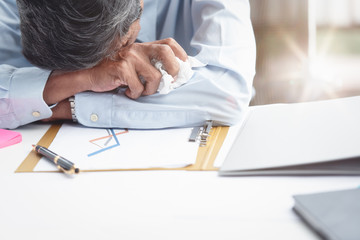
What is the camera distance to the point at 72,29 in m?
0.76

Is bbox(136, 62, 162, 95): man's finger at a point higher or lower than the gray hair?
higher

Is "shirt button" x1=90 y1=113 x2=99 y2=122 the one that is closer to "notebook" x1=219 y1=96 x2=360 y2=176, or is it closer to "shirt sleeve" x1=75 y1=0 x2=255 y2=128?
"shirt sleeve" x1=75 y1=0 x2=255 y2=128

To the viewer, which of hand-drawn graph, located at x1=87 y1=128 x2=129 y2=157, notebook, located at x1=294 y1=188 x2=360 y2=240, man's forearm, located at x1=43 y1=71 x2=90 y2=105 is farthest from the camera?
man's forearm, located at x1=43 y1=71 x2=90 y2=105

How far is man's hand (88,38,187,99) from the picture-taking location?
0.91m

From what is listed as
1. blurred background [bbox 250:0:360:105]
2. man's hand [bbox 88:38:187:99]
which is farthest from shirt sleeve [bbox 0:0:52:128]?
blurred background [bbox 250:0:360:105]

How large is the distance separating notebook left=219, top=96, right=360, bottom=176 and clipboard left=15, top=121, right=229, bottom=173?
4 centimetres

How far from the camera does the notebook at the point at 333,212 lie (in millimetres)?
503

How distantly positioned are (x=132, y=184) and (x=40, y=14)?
36cm

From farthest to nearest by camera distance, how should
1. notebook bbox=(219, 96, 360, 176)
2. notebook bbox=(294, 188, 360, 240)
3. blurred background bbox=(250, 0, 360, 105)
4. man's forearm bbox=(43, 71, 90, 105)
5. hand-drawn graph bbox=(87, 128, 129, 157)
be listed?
blurred background bbox=(250, 0, 360, 105)
man's forearm bbox=(43, 71, 90, 105)
hand-drawn graph bbox=(87, 128, 129, 157)
notebook bbox=(219, 96, 360, 176)
notebook bbox=(294, 188, 360, 240)

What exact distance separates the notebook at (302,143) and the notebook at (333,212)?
87 mm

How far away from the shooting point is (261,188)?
25.8 inches

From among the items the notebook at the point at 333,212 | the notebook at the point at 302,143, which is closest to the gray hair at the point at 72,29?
the notebook at the point at 302,143

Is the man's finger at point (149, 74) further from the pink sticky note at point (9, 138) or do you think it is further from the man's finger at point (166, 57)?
the pink sticky note at point (9, 138)

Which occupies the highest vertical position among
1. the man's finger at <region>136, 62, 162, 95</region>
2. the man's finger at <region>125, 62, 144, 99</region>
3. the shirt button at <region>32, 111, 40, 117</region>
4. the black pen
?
the man's finger at <region>136, 62, 162, 95</region>
